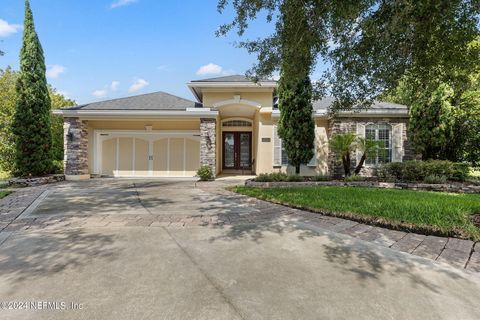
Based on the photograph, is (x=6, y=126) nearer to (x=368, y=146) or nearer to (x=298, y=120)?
(x=298, y=120)

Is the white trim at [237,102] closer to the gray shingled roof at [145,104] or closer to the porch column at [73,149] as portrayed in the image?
the gray shingled roof at [145,104]

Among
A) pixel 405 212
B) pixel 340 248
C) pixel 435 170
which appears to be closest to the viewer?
pixel 340 248

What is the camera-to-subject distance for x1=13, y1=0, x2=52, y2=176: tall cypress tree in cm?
1108

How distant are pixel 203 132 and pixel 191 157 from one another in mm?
2500

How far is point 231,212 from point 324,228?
81.1 inches

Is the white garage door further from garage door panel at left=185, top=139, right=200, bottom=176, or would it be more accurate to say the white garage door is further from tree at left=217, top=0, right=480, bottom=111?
tree at left=217, top=0, right=480, bottom=111

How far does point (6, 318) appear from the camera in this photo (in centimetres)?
225

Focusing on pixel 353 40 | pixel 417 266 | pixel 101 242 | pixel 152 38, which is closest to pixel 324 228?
pixel 417 266

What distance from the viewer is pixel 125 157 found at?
14242 millimetres

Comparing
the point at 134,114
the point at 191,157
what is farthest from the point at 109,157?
the point at 191,157

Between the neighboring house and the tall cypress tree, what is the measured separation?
1025 millimetres

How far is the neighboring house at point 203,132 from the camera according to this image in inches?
486

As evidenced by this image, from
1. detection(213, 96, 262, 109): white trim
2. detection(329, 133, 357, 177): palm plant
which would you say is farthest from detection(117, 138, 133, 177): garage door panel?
detection(329, 133, 357, 177): palm plant

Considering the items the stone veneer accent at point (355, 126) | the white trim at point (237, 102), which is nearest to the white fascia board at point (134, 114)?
the white trim at point (237, 102)
